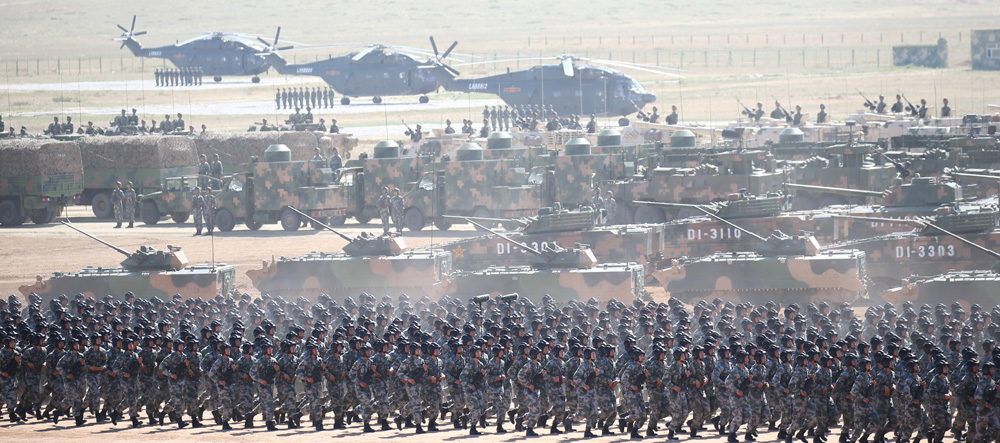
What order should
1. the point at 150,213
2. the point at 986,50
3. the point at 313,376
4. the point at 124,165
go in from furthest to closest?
the point at 986,50 → the point at 124,165 → the point at 150,213 → the point at 313,376

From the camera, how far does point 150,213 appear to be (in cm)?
3759

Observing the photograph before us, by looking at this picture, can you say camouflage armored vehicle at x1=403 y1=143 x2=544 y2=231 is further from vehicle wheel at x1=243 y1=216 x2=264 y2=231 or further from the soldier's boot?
the soldier's boot

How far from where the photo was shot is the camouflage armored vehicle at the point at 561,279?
864 inches

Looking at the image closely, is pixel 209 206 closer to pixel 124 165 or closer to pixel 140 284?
pixel 124 165

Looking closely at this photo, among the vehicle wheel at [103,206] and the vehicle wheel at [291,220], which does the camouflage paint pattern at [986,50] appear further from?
the vehicle wheel at [103,206]

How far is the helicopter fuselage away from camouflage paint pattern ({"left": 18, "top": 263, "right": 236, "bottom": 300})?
98.3 ft


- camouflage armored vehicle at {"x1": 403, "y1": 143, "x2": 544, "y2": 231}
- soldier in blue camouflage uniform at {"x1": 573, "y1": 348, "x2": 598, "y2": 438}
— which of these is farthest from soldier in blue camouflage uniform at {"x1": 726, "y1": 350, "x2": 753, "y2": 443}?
camouflage armored vehicle at {"x1": 403, "y1": 143, "x2": 544, "y2": 231}

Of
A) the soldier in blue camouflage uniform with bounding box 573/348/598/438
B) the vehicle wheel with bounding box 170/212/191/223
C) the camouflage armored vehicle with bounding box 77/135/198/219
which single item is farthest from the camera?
the camouflage armored vehicle with bounding box 77/135/198/219

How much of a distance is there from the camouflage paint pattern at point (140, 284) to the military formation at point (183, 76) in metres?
52.6

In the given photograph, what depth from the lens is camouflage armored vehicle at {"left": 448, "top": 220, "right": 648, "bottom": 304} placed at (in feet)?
72.0

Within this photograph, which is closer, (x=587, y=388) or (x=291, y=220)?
(x=587, y=388)

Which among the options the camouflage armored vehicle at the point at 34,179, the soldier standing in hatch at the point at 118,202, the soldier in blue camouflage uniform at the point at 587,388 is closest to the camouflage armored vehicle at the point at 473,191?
the soldier standing in hatch at the point at 118,202

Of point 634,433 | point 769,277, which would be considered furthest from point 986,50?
point 634,433

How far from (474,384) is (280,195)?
2039cm
